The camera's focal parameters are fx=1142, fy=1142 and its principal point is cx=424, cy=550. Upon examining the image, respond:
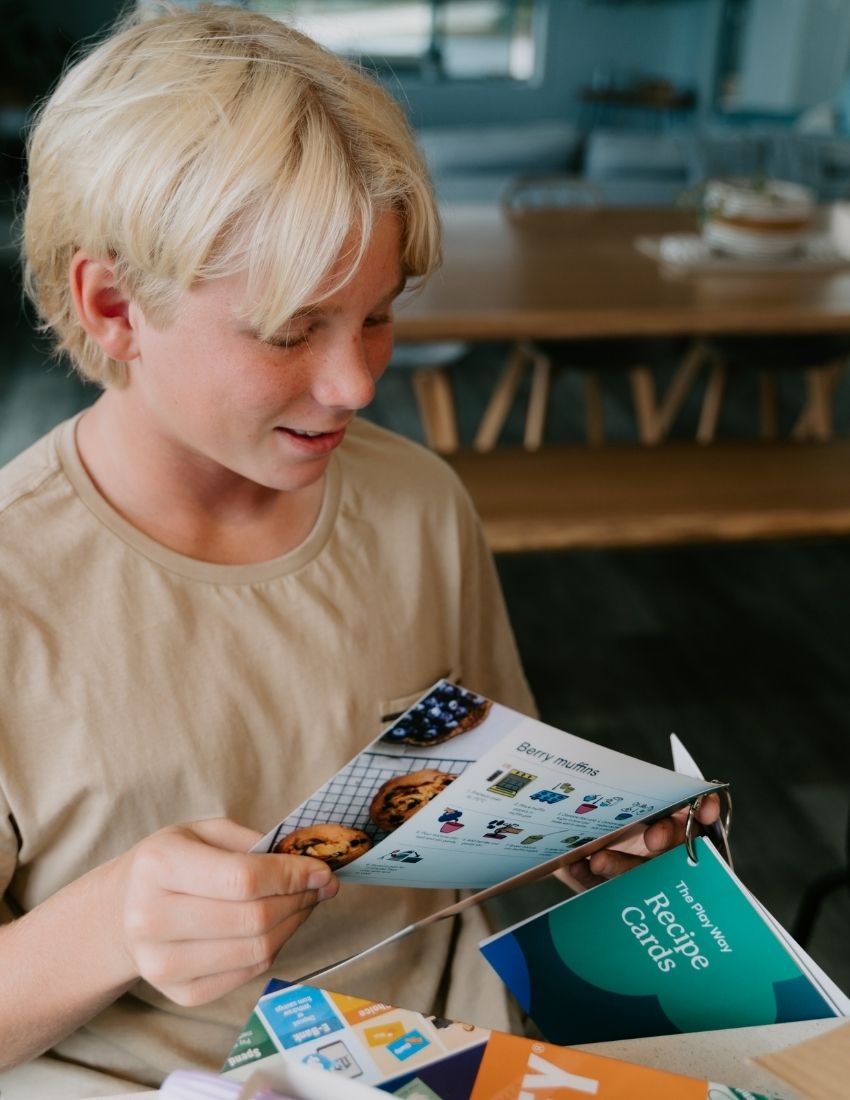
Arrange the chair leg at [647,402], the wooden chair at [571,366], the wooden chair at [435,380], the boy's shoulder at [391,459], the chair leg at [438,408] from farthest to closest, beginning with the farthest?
1. the chair leg at [647,402]
2. the wooden chair at [571,366]
3. the chair leg at [438,408]
4. the wooden chair at [435,380]
5. the boy's shoulder at [391,459]

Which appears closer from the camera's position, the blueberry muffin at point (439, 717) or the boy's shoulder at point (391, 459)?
the blueberry muffin at point (439, 717)

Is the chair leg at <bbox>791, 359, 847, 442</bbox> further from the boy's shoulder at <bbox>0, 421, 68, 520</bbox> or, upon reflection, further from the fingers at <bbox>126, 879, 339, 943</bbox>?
the fingers at <bbox>126, 879, 339, 943</bbox>

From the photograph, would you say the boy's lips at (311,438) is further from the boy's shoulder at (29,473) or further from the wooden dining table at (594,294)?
the wooden dining table at (594,294)

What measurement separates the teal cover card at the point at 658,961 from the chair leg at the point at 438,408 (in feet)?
8.22

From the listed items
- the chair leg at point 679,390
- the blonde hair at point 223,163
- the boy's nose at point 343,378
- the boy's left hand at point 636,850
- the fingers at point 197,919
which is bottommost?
the chair leg at point 679,390

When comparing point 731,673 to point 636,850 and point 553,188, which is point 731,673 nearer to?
point 636,850

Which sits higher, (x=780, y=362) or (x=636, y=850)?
(x=636, y=850)

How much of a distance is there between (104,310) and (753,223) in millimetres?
2489

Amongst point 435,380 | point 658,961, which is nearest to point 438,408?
point 435,380

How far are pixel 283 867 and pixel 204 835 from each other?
0.20 feet

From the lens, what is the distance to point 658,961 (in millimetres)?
755

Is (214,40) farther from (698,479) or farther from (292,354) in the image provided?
(698,479)

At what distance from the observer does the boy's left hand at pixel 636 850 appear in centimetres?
80

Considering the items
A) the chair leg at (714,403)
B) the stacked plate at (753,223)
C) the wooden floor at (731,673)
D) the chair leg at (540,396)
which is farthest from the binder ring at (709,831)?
the chair leg at (714,403)
